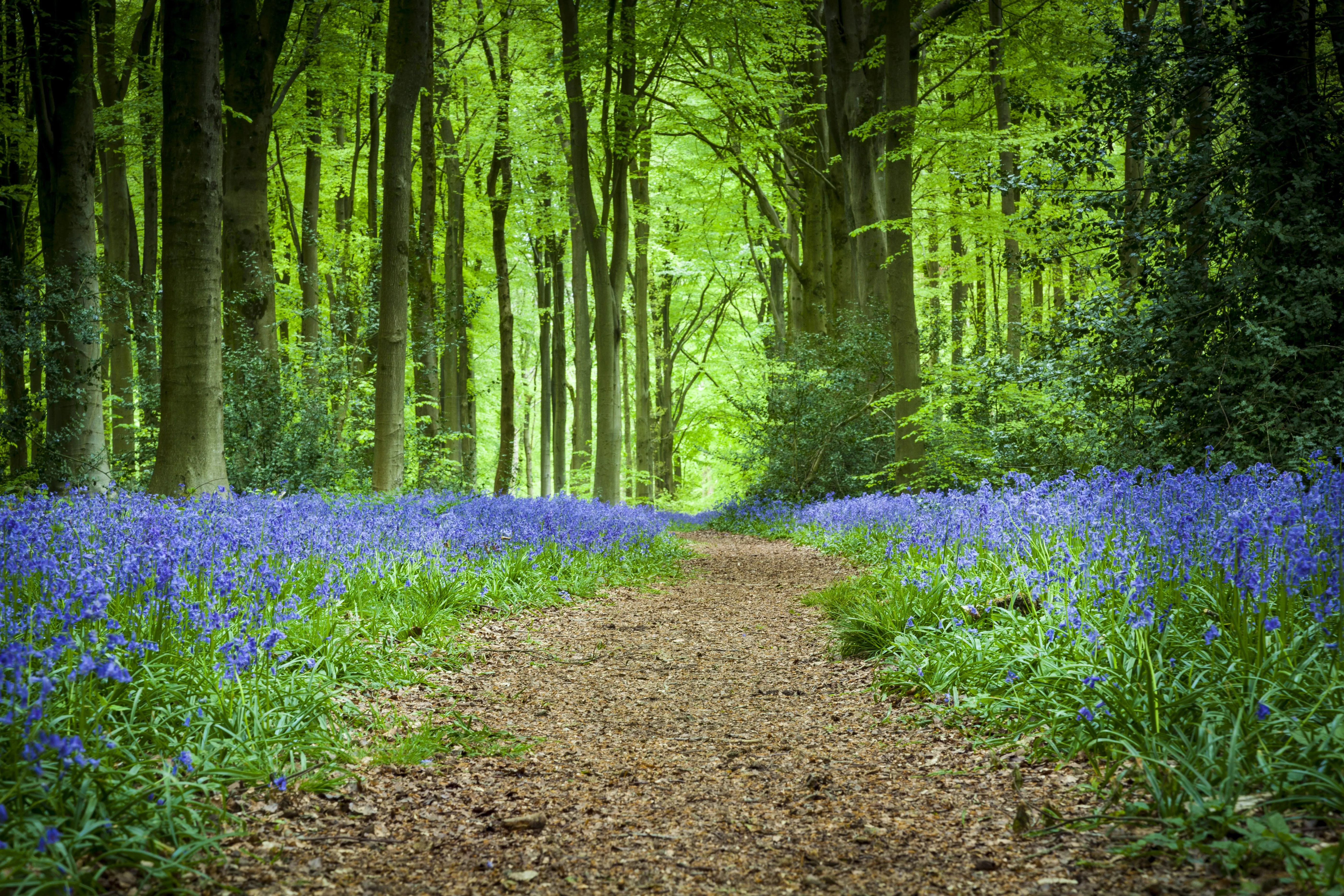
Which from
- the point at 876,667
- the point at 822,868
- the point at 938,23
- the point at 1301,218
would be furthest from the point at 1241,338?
the point at 938,23

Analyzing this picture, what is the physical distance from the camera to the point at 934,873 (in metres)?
2.34

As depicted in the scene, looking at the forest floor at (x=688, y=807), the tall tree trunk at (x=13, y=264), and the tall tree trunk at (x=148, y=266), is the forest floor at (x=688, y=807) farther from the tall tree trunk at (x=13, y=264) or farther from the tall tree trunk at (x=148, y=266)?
the tall tree trunk at (x=148, y=266)

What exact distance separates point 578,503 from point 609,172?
6285 millimetres

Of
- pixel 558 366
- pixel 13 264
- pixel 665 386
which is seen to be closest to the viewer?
pixel 13 264

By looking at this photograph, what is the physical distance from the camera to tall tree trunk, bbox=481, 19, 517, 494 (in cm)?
1697

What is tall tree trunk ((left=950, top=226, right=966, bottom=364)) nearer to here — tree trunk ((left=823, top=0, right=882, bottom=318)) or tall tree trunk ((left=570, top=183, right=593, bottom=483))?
tree trunk ((left=823, top=0, right=882, bottom=318))

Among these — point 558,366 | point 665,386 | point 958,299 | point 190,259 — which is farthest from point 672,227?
point 190,259

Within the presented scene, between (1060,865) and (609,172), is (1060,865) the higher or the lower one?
the lower one

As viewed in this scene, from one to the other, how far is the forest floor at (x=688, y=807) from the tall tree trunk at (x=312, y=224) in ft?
40.5

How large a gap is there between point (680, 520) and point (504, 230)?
7.93 m

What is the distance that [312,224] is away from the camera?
15375 millimetres

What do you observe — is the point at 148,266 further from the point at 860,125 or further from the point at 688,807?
the point at 688,807

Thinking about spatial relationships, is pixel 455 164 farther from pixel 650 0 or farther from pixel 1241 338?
pixel 1241 338

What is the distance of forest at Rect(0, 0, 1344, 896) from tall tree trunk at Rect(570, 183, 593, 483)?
14 centimetres
